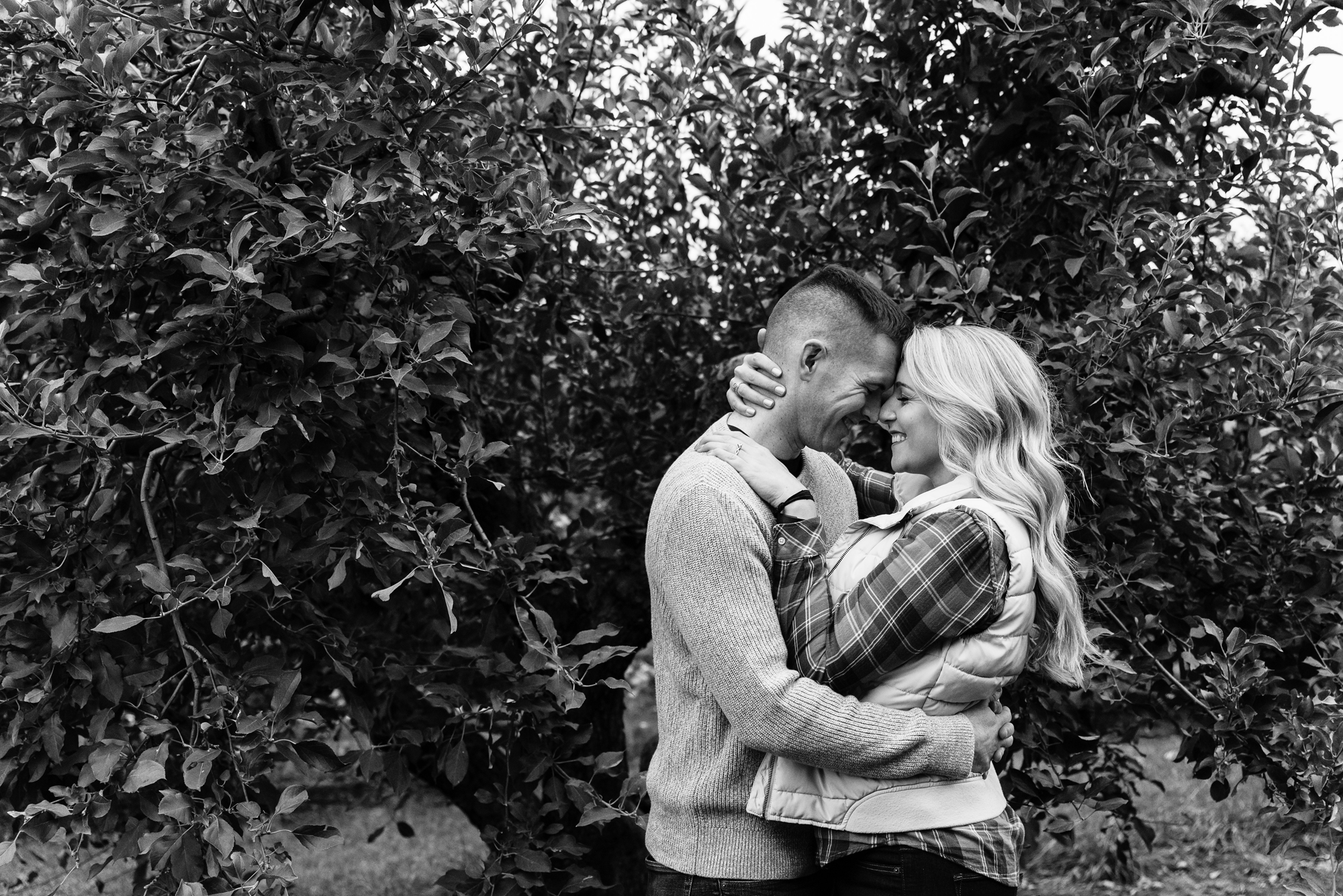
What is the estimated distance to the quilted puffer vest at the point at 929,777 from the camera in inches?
76.3

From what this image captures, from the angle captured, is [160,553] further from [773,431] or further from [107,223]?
[773,431]

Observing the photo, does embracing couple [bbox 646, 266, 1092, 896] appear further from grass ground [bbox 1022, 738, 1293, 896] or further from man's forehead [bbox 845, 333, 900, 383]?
grass ground [bbox 1022, 738, 1293, 896]

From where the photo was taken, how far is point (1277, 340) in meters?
2.80

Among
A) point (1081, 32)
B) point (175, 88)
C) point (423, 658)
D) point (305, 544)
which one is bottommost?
point (423, 658)

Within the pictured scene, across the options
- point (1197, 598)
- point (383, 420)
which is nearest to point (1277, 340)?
point (1197, 598)

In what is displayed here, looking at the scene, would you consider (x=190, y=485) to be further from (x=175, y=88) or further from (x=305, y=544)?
(x=175, y=88)

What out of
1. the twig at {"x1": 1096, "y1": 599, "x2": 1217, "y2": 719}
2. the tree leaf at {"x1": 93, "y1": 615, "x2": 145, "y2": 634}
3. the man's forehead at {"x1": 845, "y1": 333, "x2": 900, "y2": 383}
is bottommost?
the tree leaf at {"x1": 93, "y1": 615, "x2": 145, "y2": 634}

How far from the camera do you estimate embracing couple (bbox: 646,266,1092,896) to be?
6.22 feet

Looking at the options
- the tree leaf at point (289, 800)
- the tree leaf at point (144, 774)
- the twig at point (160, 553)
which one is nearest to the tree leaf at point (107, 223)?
the twig at point (160, 553)

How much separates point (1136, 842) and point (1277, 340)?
4.50 metres

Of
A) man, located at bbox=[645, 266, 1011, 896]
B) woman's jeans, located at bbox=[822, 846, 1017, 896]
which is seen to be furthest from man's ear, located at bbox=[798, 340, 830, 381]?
woman's jeans, located at bbox=[822, 846, 1017, 896]

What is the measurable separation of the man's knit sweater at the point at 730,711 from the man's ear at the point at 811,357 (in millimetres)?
281

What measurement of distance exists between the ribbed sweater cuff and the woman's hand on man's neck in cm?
60

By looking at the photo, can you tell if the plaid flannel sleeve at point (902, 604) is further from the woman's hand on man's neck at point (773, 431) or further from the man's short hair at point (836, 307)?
the man's short hair at point (836, 307)
